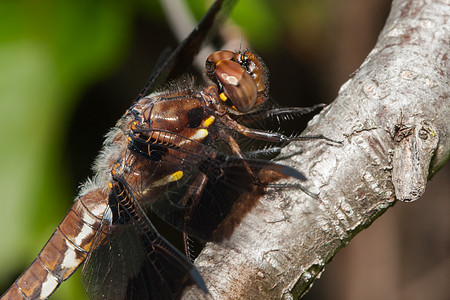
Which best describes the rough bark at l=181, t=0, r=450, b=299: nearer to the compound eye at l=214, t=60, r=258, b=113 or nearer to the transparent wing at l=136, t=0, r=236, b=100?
the compound eye at l=214, t=60, r=258, b=113

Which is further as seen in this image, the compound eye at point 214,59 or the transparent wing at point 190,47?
the transparent wing at point 190,47

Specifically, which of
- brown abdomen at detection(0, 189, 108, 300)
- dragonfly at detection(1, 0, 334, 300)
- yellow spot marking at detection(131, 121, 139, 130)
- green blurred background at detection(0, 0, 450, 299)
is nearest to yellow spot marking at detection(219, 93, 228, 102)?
dragonfly at detection(1, 0, 334, 300)

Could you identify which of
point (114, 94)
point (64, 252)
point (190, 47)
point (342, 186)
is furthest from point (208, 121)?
point (114, 94)

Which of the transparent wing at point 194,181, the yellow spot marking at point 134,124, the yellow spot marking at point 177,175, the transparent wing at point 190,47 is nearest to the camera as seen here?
the transparent wing at point 194,181

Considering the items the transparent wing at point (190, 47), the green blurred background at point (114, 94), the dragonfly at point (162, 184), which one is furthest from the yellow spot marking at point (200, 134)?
the green blurred background at point (114, 94)

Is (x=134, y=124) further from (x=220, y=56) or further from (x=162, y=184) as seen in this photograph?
(x=220, y=56)

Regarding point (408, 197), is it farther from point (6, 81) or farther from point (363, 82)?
point (6, 81)

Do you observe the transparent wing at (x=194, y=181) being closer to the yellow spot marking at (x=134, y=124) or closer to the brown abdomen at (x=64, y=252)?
the yellow spot marking at (x=134, y=124)

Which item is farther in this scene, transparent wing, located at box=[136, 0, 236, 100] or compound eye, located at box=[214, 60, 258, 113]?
transparent wing, located at box=[136, 0, 236, 100]
